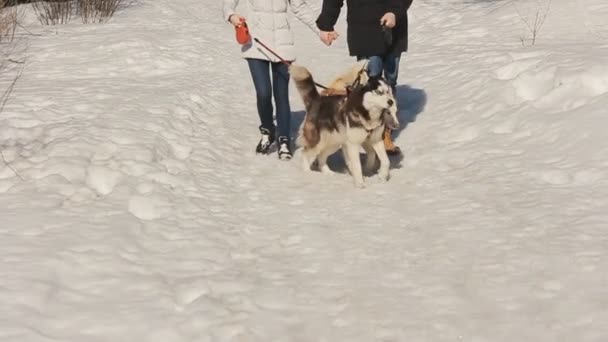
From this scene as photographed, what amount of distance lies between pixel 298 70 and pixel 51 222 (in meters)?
2.12

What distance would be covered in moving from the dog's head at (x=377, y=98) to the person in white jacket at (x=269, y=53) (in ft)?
3.13

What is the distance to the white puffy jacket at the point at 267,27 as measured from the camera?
15.4ft

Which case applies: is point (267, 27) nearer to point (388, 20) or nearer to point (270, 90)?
point (270, 90)

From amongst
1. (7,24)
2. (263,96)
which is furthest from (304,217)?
(7,24)

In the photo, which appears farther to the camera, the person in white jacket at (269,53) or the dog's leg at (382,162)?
the person in white jacket at (269,53)

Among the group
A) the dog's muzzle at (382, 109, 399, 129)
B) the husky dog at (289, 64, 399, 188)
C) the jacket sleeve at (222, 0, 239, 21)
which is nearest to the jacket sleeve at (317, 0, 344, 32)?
the husky dog at (289, 64, 399, 188)

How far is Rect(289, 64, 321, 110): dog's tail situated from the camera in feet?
14.7

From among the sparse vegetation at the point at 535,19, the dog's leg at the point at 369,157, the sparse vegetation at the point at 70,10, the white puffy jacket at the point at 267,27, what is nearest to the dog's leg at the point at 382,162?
the dog's leg at the point at 369,157

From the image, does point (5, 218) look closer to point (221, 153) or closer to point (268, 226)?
point (268, 226)

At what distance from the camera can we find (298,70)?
176 inches

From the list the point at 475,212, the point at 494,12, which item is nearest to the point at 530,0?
the point at 494,12

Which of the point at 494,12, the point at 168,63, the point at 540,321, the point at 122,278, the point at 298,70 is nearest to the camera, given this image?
the point at 540,321

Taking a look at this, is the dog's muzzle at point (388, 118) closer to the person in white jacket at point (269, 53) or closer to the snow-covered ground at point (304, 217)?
the snow-covered ground at point (304, 217)

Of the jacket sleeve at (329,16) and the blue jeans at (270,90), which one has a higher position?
the jacket sleeve at (329,16)
